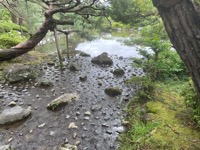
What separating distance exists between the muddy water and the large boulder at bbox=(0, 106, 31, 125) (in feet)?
0.49

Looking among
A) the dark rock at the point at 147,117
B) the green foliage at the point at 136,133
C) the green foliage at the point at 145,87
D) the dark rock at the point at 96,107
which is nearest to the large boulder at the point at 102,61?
the green foliage at the point at 145,87

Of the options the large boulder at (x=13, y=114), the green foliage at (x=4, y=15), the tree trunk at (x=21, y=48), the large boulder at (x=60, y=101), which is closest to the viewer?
the tree trunk at (x=21, y=48)

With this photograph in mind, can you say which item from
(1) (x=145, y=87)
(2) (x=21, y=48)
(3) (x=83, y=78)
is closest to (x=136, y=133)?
(1) (x=145, y=87)

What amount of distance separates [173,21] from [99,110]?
4543mm

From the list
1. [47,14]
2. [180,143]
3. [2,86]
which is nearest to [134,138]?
[180,143]

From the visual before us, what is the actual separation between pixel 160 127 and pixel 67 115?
2429 mm

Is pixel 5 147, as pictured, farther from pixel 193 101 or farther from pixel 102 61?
pixel 102 61

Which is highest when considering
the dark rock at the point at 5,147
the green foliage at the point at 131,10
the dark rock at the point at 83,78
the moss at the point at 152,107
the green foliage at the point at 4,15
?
the green foliage at the point at 4,15

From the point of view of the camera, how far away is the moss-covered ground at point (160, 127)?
12.8 ft

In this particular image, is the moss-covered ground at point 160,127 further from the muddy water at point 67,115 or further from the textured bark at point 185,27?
the textured bark at point 185,27

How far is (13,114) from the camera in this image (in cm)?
506

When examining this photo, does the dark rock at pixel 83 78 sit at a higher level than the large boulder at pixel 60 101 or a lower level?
higher

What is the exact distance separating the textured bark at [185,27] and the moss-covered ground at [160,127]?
270 centimetres

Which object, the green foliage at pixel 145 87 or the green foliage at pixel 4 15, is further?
the green foliage at pixel 4 15
